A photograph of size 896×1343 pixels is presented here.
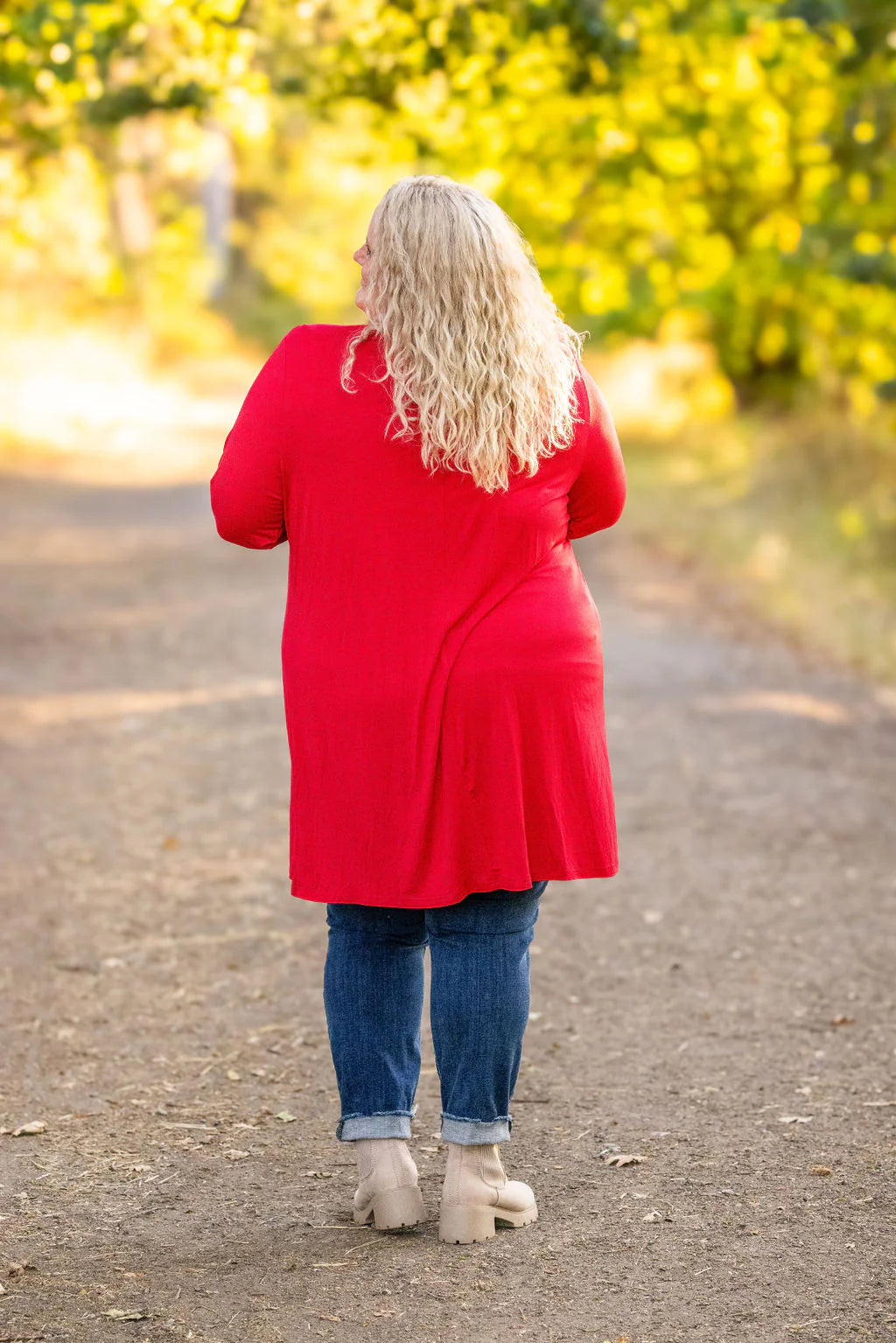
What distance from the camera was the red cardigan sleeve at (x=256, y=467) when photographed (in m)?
2.76

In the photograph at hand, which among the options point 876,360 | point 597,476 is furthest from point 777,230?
point 597,476

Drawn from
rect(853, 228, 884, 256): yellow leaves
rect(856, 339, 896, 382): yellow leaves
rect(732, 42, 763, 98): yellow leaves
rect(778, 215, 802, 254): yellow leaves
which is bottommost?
rect(856, 339, 896, 382): yellow leaves

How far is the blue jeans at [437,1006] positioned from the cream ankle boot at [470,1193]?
0.14 feet

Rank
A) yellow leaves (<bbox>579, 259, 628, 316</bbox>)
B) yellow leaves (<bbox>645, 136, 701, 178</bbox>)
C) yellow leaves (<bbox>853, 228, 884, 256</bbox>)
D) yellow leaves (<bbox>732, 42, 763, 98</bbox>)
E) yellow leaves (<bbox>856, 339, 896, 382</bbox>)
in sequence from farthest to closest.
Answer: yellow leaves (<bbox>579, 259, 628, 316</bbox>) → yellow leaves (<bbox>856, 339, 896, 382</bbox>) → yellow leaves (<bbox>645, 136, 701, 178</bbox>) → yellow leaves (<bbox>732, 42, 763, 98</bbox>) → yellow leaves (<bbox>853, 228, 884, 256</bbox>)

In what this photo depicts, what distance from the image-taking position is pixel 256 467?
279cm

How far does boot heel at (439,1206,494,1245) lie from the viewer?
2955 mm

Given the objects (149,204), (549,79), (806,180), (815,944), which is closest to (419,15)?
(549,79)

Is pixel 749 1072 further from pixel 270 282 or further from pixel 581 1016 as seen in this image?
pixel 270 282

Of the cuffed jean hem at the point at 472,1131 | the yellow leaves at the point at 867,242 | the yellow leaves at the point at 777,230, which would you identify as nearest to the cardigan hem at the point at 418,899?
the cuffed jean hem at the point at 472,1131

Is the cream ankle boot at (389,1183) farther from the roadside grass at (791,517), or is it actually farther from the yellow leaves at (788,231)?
the yellow leaves at (788,231)

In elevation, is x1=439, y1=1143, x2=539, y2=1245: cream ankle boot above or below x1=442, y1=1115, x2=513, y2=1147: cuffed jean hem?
below

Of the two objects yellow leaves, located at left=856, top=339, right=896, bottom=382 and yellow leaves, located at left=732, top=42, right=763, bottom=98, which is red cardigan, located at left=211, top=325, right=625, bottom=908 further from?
yellow leaves, located at left=856, top=339, right=896, bottom=382

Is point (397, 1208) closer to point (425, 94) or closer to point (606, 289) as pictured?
point (425, 94)

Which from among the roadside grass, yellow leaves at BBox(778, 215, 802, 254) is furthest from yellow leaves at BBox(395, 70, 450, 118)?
yellow leaves at BBox(778, 215, 802, 254)
